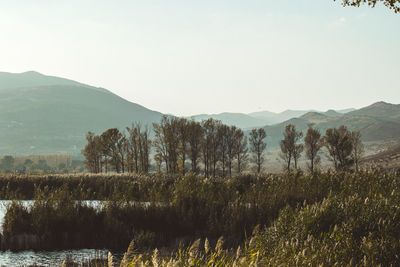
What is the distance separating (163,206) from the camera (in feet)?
49.6

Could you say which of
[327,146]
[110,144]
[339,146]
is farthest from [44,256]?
[327,146]

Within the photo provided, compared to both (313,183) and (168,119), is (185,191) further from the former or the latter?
(168,119)

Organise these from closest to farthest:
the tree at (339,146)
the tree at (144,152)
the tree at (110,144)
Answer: the tree at (110,144) → the tree at (144,152) → the tree at (339,146)

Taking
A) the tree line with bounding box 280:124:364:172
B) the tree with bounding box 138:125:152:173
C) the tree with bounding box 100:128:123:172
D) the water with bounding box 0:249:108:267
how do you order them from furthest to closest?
1. the tree line with bounding box 280:124:364:172
2. the tree with bounding box 138:125:152:173
3. the tree with bounding box 100:128:123:172
4. the water with bounding box 0:249:108:267

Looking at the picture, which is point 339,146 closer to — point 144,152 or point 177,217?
point 144,152

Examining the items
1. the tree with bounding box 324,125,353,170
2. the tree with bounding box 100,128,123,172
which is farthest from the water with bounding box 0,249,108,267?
the tree with bounding box 324,125,353,170

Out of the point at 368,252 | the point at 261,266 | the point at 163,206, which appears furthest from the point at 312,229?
the point at 163,206

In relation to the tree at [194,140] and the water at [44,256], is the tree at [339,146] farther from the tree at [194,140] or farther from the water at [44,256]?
the water at [44,256]

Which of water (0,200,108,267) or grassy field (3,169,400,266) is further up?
grassy field (3,169,400,266)

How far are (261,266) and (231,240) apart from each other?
279 inches

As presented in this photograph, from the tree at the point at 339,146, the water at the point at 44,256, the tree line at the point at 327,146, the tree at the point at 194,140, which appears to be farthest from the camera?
the tree line at the point at 327,146

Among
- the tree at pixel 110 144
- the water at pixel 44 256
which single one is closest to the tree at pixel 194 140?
the tree at pixel 110 144

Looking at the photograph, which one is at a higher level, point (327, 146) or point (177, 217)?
point (327, 146)

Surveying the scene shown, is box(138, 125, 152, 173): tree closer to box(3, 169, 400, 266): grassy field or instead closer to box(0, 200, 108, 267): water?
box(3, 169, 400, 266): grassy field
